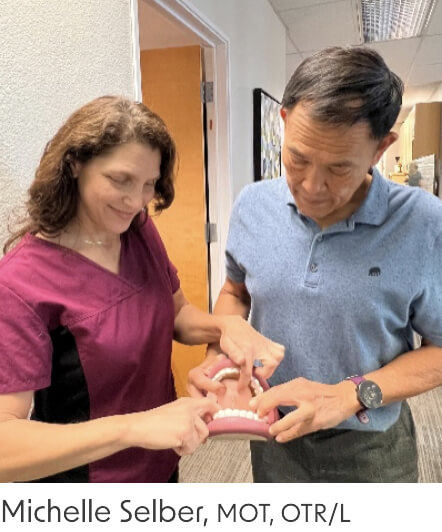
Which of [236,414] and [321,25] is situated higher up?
[321,25]

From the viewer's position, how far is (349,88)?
2.57 feet

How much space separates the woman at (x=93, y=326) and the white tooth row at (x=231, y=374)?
0.10 ft

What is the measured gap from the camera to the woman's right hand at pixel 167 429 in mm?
698

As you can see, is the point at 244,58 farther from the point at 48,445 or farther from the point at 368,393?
the point at 48,445

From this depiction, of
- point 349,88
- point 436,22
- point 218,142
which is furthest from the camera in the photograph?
point 436,22

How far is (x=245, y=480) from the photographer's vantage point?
2207 mm

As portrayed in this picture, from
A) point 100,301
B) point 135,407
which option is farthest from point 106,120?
point 135,407

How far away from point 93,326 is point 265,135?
2536mm

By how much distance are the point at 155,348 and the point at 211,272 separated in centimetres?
177

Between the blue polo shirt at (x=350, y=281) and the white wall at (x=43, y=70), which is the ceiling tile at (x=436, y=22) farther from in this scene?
the blue polo shirt at (x=350, y=281)

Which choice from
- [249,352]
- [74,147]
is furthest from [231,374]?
[74,147]

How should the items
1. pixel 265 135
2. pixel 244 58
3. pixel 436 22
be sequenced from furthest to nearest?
pixel 436 22
pixel 265 135
pixel 244 58

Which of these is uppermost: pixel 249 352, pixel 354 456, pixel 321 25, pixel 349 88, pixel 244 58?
pixel 321 25

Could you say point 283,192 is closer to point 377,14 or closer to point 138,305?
point 138,305
